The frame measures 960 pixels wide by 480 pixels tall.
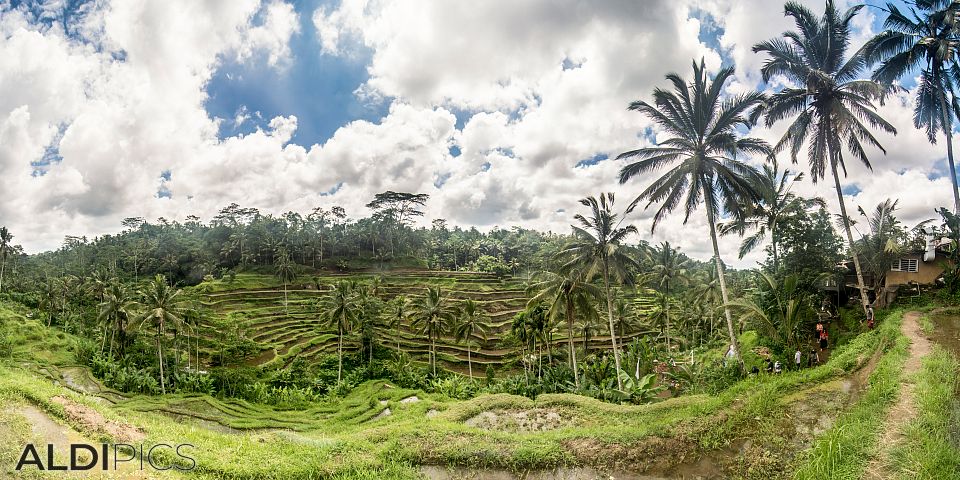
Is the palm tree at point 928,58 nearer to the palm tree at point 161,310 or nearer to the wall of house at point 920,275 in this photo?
the wall of house at point 920,275

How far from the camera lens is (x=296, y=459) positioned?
25.8 feet

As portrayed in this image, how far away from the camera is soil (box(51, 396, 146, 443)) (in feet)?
26.5

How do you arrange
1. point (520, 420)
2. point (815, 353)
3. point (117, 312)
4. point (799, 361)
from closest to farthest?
point (520, 420) → point (799, 361) → point (815, 353) → point (117, 312)

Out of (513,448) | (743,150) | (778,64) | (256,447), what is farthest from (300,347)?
(778,64)

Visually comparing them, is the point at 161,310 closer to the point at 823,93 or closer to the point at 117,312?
the point at 117,312

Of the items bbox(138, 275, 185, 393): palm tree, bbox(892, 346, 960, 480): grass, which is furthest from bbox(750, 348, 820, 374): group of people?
bbox(138, 275, 185, 393): palm tree

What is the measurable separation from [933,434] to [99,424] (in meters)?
14.5

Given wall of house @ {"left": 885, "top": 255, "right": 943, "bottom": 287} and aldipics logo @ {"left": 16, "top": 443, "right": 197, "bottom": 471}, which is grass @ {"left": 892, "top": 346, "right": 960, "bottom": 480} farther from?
wall of house @ {"left": 885, "top": 255, "right": 943, "bottom": 287}

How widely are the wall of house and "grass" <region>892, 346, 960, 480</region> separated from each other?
15680 millimetres

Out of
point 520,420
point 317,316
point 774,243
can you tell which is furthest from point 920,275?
point 317,316

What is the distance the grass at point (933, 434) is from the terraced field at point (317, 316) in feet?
97.8

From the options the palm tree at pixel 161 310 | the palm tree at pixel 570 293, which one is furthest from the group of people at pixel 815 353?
the palm tree at pixel 161 310

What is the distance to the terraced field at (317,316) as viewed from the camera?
37.0 metres

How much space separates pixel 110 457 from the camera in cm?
734
